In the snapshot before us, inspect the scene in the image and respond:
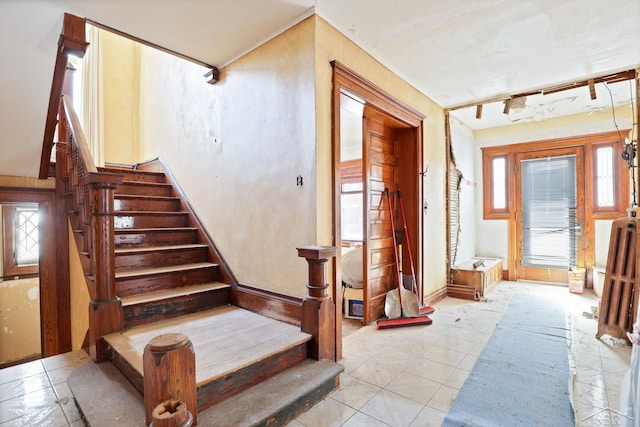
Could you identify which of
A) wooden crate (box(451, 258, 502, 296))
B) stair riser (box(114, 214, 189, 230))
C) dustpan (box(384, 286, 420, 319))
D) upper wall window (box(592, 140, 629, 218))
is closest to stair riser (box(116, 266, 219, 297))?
stair riser (box(114, 214, 189, 230))

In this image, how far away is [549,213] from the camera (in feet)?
16.5

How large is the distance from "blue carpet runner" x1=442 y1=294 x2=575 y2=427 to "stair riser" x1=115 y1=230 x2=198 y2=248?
2.82 meters

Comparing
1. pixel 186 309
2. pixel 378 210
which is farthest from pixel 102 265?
pixel 378 210

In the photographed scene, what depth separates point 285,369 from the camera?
1964 millimetres

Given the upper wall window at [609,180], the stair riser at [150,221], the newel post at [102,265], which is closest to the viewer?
the newel post at [102,265]

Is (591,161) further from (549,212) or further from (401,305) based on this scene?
(401,305)

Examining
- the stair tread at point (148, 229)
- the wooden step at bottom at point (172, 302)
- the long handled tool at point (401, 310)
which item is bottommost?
the long handled tool at point (401, 310)

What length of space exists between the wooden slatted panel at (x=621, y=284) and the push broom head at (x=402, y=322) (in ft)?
4.98

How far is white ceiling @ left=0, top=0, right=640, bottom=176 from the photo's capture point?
2186mm

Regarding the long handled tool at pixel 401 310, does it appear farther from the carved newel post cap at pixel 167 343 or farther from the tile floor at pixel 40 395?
the tile floor at pixel 40 395

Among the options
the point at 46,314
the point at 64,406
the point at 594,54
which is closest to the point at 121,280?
the point at 64,406

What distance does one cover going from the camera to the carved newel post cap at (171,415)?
3.84ft

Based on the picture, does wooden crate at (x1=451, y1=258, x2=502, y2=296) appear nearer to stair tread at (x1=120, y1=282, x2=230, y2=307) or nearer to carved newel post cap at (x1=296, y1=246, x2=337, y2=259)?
carved newel post cap at (x1=296, y1=246, x2=337, y2=259)

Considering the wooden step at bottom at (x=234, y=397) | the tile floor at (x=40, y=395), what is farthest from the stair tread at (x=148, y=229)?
the wooden step at bottom at (x=234, y=397)
